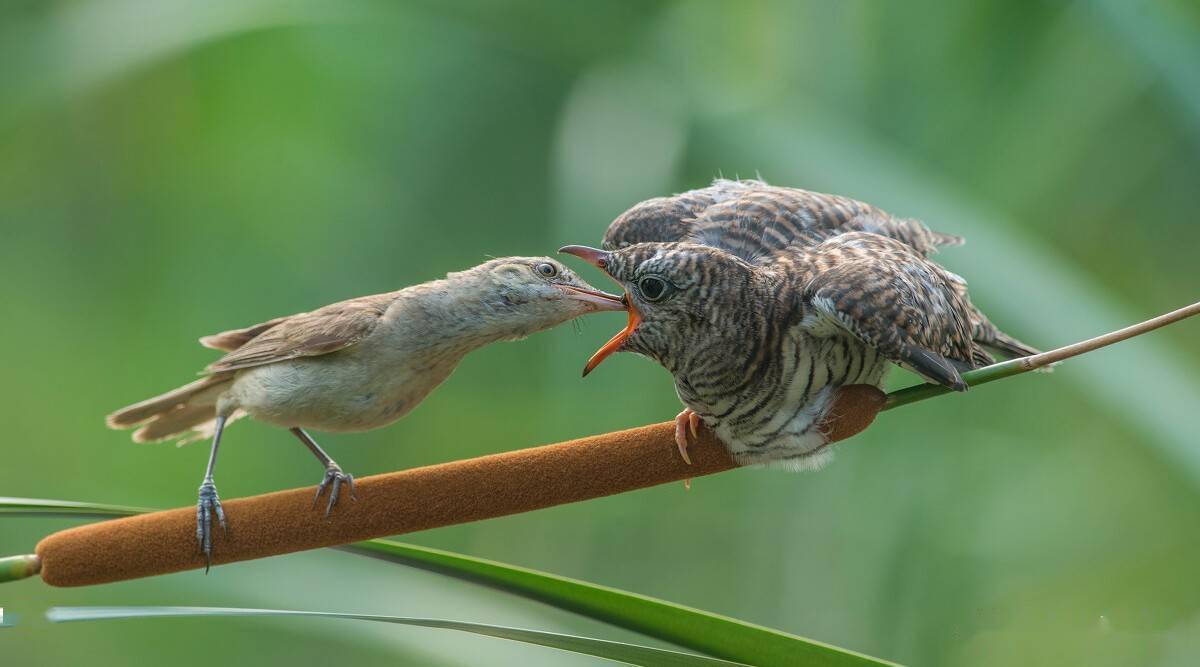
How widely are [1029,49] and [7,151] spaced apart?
128 inches

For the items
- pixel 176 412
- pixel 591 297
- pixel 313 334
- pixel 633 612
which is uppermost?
pixel 591 297

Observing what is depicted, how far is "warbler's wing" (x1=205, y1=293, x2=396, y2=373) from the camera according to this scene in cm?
145

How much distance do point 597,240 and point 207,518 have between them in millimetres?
1084

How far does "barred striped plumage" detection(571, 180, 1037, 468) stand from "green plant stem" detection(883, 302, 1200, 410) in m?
0.08

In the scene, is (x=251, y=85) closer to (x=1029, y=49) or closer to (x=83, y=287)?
(x=83, y=287)

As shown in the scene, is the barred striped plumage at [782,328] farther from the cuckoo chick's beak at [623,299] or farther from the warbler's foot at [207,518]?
the warbler's foot at [207,518]

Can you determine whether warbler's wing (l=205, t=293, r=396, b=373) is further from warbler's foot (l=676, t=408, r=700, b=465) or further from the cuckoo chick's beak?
warbler's foot (l=676, t=408, r=700, b=465)

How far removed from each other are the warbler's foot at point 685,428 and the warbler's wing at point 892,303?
21 centimetres

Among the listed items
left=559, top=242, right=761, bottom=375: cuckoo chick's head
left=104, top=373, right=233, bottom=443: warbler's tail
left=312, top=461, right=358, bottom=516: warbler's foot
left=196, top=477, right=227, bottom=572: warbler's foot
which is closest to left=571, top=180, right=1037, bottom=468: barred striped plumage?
left=559, top=242, right=761, bottom=375: cuckoo chick's head

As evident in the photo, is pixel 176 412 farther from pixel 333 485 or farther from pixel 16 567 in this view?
pixel 16 567

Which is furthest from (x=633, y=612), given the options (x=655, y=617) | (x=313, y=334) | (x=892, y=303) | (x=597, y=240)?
(x=597, y=240)

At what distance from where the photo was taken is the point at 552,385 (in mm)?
2213

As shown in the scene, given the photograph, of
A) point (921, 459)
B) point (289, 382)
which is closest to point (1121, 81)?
point (921, 459)

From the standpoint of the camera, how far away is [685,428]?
1.50 meters
